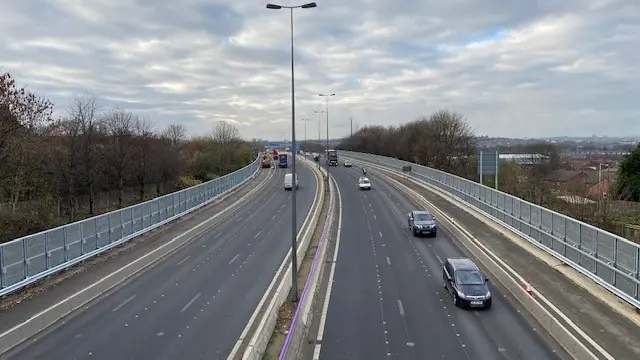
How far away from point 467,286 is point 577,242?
5.98 meters

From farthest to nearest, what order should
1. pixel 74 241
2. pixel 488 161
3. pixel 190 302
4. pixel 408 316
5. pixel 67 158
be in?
pixel 67 158 < pixel 488 161 < pixel 74 241 < pixel 190 302 < pixel 408 316

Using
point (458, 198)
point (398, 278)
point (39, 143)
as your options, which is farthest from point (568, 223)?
point (39, 143)

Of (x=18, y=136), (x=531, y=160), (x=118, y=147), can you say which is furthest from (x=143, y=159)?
(x=531, y=160)

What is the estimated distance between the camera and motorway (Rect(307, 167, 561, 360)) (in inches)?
598

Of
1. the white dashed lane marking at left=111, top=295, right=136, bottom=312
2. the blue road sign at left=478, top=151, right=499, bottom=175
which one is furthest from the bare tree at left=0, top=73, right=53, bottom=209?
the blue road sign at left=478, top=151, right=499, bottom=175

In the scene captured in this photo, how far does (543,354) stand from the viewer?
14695mm

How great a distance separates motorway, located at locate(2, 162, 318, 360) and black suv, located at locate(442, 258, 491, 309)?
7.51 meters

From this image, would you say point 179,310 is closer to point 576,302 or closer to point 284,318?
point 284,318

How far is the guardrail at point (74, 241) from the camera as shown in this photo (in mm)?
17938

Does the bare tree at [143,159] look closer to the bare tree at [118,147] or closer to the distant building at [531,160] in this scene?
the bare tree at [118,147]

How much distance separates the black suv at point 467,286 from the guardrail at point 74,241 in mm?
15800

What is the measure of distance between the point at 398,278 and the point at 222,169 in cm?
7337

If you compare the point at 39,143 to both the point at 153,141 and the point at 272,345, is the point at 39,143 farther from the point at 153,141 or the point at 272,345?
the point at 153,141

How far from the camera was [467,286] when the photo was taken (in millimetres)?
19406
